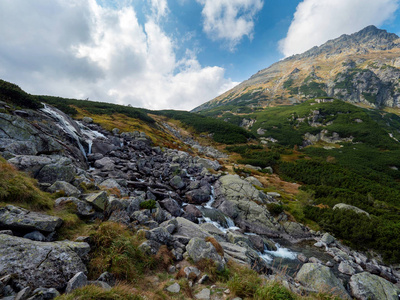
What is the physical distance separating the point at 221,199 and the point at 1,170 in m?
25.4

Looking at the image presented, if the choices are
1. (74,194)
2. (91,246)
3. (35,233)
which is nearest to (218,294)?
(91,246)

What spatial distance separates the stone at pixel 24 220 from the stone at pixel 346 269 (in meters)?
24.7

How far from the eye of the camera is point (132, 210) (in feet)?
42.0

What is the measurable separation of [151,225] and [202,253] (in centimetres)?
418

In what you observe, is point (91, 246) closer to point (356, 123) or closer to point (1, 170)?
point (1, 170)

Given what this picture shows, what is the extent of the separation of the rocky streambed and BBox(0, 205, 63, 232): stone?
0.03 meters

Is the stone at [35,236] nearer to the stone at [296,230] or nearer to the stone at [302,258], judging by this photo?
the stone at [302,258]

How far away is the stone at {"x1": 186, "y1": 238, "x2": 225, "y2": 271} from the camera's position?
28.7 feet

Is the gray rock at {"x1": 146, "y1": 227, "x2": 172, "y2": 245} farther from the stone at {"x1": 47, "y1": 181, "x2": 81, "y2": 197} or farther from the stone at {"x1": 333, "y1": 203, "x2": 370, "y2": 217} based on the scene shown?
the stone at {"x1": 333, "y1": 203, "x2": 370, "y2": 217}

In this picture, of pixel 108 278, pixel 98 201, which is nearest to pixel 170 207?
pixel 98 201

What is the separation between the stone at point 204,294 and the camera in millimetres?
6422

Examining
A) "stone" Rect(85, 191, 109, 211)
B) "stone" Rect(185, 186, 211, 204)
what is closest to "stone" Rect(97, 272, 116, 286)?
"stone" Rect(85, 191, 109, 211)

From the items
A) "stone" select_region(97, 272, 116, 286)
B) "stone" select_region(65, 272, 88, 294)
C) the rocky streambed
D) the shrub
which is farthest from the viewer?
the shrub

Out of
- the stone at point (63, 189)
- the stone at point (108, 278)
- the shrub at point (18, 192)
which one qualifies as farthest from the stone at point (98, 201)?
the stone at point (108, 278)
